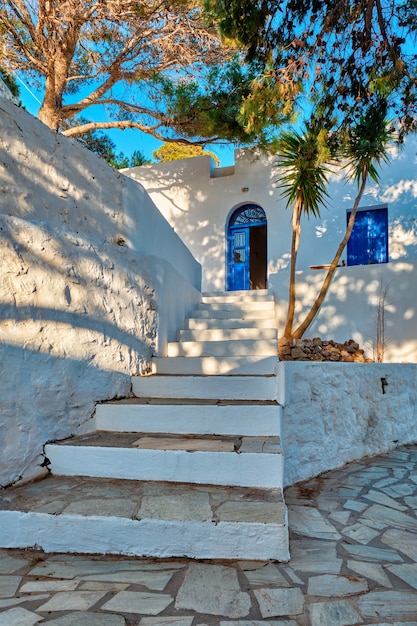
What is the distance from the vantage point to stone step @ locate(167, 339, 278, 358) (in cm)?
408

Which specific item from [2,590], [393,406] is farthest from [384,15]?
[2,590]

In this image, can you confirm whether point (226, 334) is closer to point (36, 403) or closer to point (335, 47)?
point (36, 403)

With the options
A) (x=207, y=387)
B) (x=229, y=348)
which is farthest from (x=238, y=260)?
(x=207, y=387)

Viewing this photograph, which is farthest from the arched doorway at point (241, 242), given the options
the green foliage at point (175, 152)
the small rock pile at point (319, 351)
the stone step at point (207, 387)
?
the stone step at point (207, 387)

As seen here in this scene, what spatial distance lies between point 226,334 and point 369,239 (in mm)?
5338

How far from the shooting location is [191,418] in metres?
2.83

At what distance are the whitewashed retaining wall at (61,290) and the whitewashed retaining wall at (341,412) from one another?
1.40 m

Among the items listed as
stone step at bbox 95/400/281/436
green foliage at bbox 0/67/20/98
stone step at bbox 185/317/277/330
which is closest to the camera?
stone step at bbox 95/400/281/436

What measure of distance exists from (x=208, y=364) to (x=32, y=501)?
194 cm

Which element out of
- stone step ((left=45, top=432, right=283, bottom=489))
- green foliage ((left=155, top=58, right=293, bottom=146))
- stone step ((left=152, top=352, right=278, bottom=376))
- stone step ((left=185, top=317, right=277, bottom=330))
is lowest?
stone step ((left=45, top=432, right=283, bottom=489))

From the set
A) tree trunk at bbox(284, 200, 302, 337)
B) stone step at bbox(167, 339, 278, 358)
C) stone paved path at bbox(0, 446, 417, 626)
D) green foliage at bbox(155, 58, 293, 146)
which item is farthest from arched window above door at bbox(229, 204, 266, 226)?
stone paved path at bbox(0, 446, 417, 626)

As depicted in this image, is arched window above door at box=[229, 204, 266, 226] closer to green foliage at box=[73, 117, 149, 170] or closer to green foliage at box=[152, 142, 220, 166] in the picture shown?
green foliage at box=[73, 117, 149, 170]

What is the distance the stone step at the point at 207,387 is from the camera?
316cm

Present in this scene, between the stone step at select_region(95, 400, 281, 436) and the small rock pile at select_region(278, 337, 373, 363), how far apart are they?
2.46 metres
